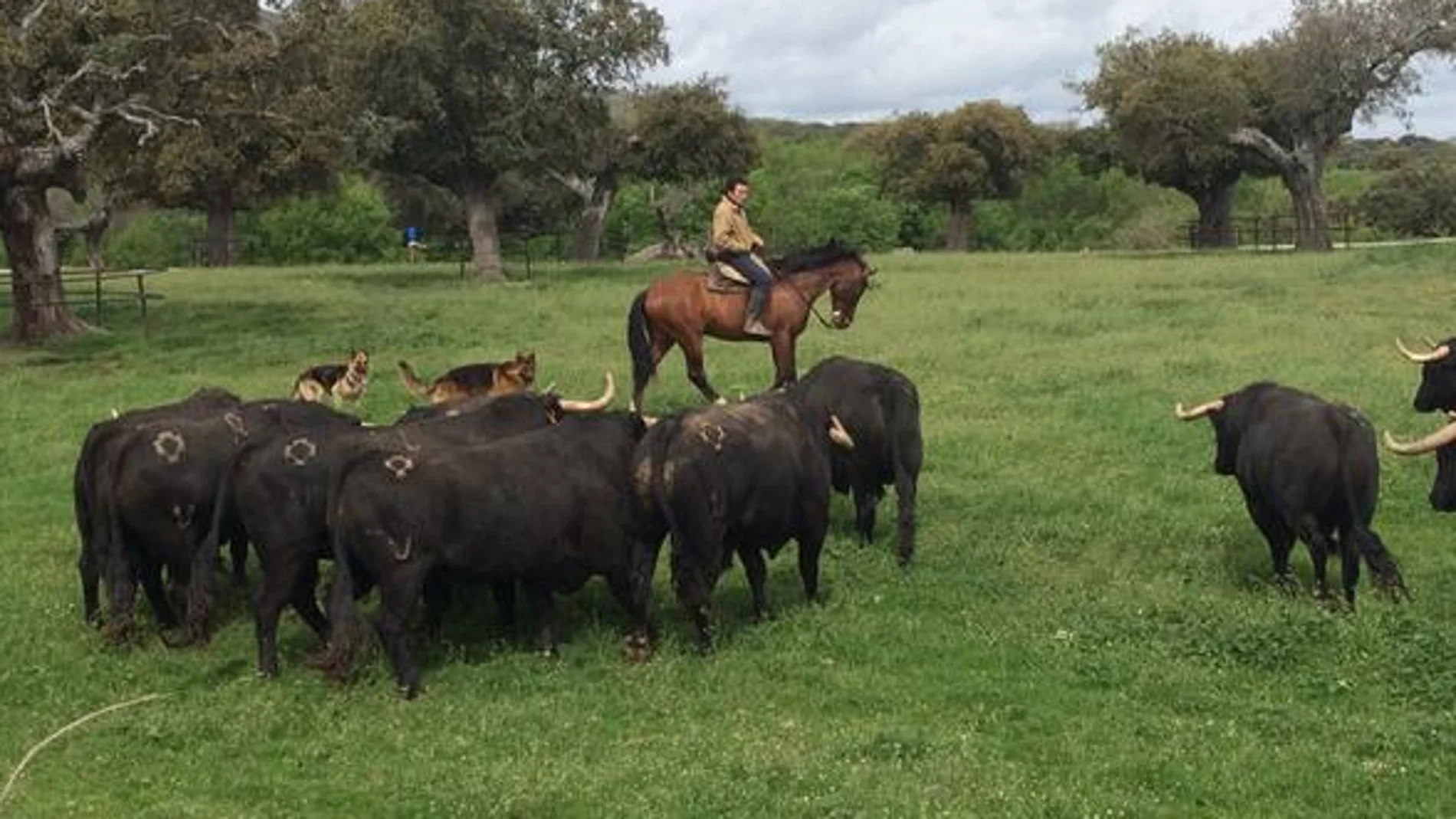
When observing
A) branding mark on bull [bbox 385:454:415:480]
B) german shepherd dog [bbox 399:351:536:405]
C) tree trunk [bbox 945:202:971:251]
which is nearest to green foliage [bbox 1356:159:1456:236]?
tree trunk [bbox 945:202:971:251]

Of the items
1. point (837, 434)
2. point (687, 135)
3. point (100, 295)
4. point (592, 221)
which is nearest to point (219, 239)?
point (592, 221)

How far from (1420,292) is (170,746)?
23933 millimetres

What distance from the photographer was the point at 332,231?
72.6m

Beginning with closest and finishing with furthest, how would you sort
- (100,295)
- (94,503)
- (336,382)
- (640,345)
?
1. (94,503)
2. (640,345)
3. (336,382)
4. (100,295)

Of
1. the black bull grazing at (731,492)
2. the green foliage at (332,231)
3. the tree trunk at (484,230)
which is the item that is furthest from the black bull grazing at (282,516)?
the green foliage at (332,231)

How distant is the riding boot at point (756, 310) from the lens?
16047 millimetres

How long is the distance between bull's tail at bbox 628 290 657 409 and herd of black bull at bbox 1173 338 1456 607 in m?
7.69

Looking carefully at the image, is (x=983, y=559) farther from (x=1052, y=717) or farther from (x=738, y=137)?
(x=738, y=137)

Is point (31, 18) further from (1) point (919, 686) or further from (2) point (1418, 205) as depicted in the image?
(2) point (1418, 205)

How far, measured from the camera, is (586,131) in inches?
1451

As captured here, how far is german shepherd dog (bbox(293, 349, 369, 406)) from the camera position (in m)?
16.7

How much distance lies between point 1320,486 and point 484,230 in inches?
1251

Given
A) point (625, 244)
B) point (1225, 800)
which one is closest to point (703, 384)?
point (1225, 800)

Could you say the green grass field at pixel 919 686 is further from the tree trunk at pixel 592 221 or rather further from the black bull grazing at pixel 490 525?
the tree trunk at pixel 592 221
